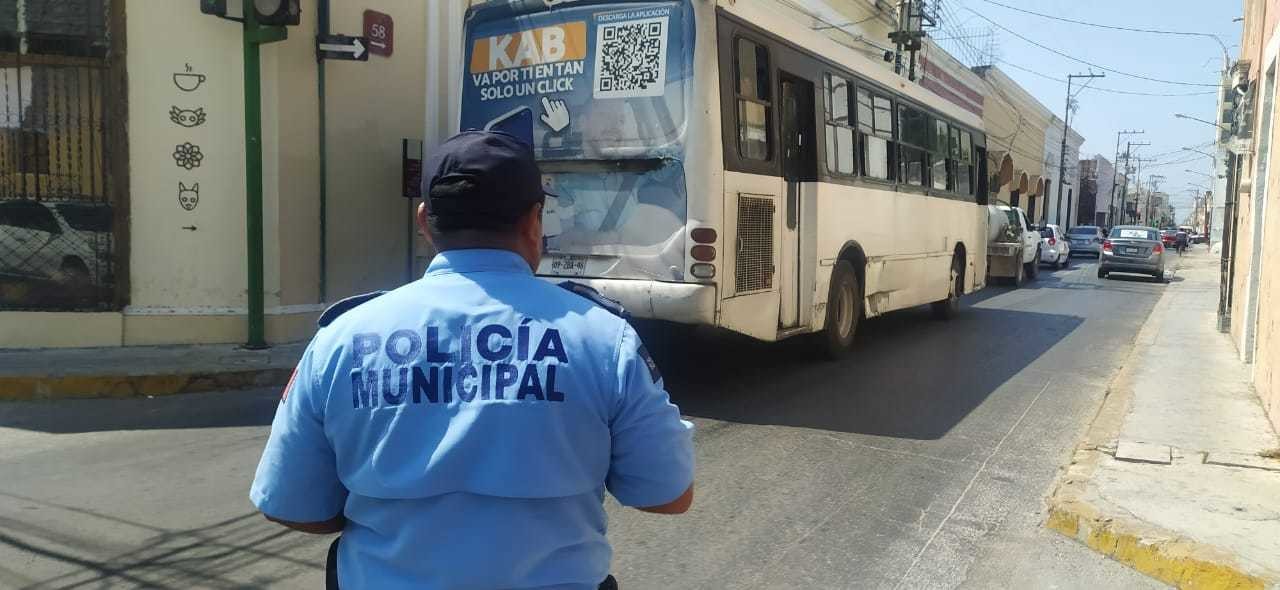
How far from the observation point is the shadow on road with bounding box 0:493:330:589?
404 centimetres

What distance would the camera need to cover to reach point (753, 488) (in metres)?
5.49

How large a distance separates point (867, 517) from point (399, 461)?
3896 mm

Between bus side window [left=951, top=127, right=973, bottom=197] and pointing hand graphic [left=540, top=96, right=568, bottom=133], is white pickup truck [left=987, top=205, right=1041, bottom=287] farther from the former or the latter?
pointing hand graphic [left=540, top=96, right=568, bottom=133]

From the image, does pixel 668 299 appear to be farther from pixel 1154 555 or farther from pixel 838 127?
pixel 1154 555

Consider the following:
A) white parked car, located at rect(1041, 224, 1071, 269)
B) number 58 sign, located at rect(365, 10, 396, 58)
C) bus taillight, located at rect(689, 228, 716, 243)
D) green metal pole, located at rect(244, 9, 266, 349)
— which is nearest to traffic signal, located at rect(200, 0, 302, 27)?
green metal pole, located at rect(244, 9, 266, 349)

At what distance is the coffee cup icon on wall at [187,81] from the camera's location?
948 centimetres

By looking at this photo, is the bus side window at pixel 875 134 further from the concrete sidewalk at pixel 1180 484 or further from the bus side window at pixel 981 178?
the bus side window at pixel 981 178

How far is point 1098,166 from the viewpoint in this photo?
8862 centimetres

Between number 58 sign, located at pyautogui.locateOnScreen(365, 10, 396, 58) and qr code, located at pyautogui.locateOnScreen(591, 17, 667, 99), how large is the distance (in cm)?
418

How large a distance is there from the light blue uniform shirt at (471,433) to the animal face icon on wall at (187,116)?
8.88 meters

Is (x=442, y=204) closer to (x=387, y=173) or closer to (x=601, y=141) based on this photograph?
(x=601, y=141)

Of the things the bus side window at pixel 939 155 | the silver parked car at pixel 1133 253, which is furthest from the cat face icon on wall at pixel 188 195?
the silver parked car at pixel 1133 253

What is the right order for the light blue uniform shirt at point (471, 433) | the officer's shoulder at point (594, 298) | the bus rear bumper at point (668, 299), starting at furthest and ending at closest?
the bus rear bumper at point (668, 299)
the officer's shoulder at point (594, 298)
the light blue uniform shirt at point (471, 433)

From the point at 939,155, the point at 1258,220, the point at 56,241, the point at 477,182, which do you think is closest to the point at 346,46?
the point at 56,241
